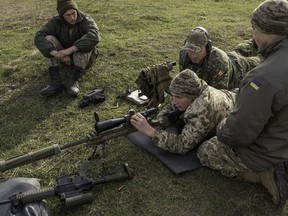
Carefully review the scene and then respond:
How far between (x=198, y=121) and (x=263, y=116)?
3.85 feet

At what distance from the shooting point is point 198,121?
5.14 meters

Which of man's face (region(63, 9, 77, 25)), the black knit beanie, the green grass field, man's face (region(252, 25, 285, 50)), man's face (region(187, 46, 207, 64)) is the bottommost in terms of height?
the green grass field

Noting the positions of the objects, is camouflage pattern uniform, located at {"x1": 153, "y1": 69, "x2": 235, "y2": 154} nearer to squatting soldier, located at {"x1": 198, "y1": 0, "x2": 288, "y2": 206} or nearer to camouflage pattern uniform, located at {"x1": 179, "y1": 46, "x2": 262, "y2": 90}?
squatting soldier, located at {"x1": 198, "y1": 0, "x2": 288, "y2": 206}

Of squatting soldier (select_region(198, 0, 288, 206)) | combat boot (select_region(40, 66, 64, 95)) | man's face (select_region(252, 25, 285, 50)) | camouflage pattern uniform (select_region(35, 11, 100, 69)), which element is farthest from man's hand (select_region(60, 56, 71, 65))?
man's face (select_region(252, 25, 285, 50))

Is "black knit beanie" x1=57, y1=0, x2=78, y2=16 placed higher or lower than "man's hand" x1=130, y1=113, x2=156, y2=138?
higher

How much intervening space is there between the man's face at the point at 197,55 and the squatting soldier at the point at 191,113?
992mm

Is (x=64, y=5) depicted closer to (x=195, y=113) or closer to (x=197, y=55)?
(x=197, y=55)

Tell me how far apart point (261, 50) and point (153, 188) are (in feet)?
7.61

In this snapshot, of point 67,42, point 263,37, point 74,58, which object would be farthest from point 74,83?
point 263,37

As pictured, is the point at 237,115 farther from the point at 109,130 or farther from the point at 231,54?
the point at 231,54

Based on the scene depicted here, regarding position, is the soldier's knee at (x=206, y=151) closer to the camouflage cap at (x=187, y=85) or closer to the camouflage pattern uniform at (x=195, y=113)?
the camouflage pattern uniform at (x=195, y=113)

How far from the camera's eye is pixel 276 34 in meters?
4.11

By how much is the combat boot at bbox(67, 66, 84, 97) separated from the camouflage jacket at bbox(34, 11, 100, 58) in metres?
0.43

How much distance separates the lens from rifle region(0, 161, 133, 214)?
4.29 meters
